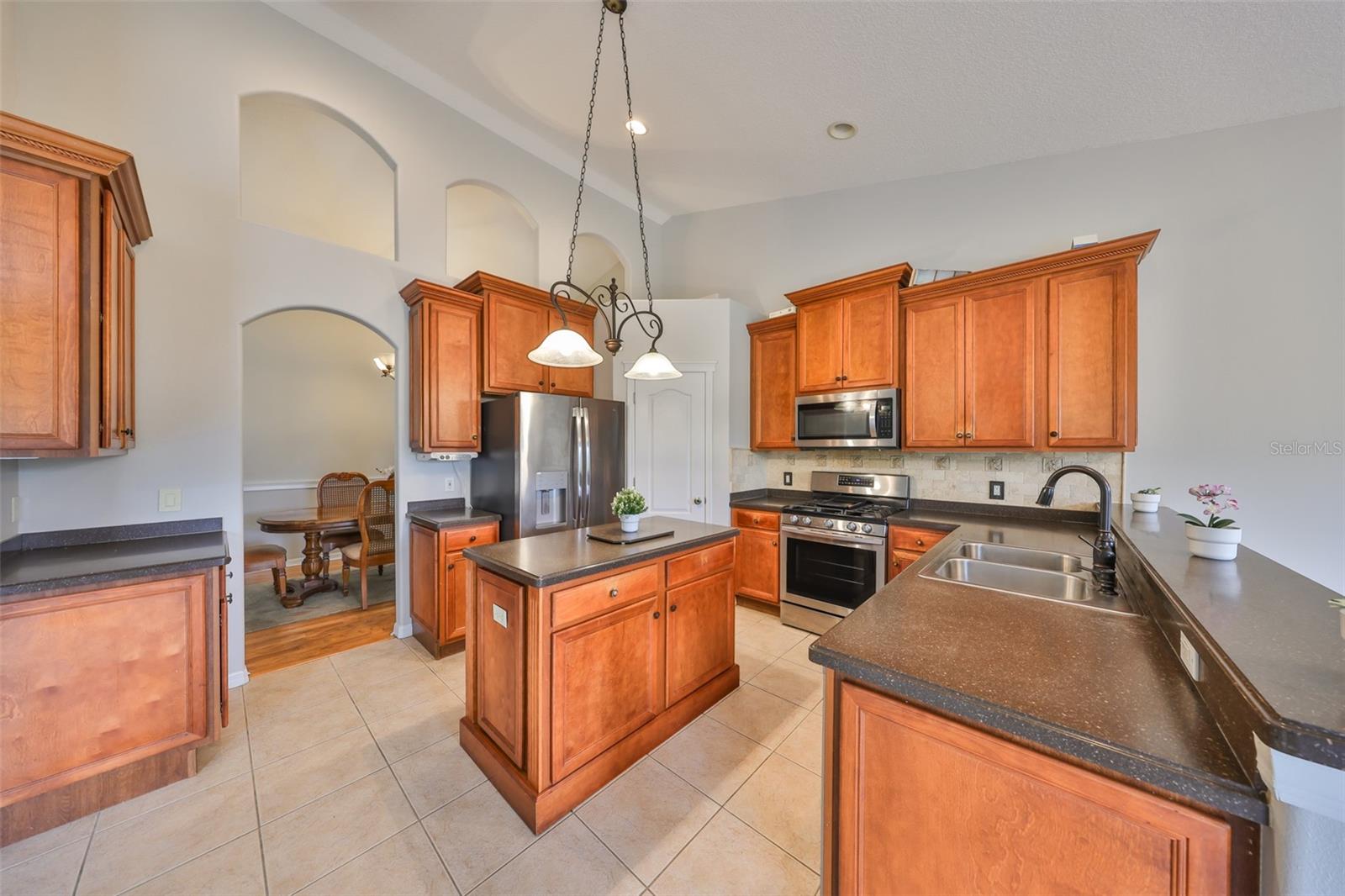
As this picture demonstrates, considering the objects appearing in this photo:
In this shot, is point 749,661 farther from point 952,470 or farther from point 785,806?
point 952,470

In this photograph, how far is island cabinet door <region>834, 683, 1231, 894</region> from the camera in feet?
2.35

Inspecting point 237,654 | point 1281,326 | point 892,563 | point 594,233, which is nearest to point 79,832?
point 237,654

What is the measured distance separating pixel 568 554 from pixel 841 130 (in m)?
3.45

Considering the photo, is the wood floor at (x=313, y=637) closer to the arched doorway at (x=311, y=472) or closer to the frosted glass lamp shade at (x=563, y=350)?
the arched doorway at (x=311, y=472)

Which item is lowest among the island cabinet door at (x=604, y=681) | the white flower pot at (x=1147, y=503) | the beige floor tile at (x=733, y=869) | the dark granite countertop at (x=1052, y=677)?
the beige floor tile at (x=733, y=869)

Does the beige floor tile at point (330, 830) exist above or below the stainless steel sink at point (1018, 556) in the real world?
below

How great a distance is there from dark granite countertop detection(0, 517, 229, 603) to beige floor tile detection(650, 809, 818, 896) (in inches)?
84.7

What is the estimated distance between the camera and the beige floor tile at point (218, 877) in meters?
1.44

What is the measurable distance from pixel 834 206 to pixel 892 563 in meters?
3.04

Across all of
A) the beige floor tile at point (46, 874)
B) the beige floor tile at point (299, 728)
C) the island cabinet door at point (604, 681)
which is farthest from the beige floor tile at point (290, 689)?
the island cabinet door at point (604, 681)

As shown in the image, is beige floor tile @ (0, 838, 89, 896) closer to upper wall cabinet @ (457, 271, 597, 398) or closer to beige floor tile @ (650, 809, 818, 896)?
beige floor tile @ (650, 809, 818, 896)

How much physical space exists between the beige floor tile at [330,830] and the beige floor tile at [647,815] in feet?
2.33

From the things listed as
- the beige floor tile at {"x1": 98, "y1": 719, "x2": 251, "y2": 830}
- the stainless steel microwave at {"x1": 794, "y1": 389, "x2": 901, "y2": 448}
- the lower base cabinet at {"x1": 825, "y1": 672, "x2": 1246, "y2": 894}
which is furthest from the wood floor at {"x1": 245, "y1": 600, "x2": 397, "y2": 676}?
the stainless steel microwave at {"x1": 794, "y1": 389, "x2": 901, "y2": 448}

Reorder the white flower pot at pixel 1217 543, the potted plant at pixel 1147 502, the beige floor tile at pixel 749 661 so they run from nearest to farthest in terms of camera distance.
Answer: the white flower pot at pixel 1217 543
the potted plant at pixel 1147 502
the beige floor tile at pixel 749 661
